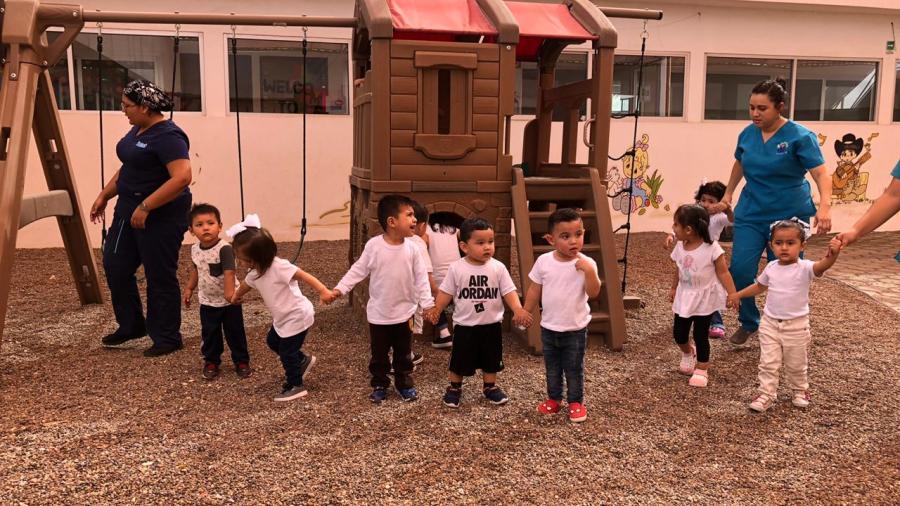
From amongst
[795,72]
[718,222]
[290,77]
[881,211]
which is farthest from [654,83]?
[881,211]

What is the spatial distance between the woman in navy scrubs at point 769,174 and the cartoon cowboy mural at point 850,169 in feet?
24.3

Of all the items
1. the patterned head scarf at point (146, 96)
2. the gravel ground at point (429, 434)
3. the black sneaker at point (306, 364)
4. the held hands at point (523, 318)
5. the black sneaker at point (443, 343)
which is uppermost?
the patterned head scarf at point (146, 96)

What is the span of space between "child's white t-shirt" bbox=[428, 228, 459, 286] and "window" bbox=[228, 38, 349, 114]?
17.3ft

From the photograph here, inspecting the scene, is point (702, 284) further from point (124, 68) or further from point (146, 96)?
point (124, 68)

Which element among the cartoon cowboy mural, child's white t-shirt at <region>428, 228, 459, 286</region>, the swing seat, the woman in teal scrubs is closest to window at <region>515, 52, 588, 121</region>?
the cartoon cowboy mural

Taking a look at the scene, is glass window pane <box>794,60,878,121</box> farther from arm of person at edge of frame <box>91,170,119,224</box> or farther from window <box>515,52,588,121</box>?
arm of person at edge of frame <box>91,170,119,224</box>

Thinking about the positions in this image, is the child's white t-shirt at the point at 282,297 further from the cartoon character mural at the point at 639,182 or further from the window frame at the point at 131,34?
the cartoon character mural at the point at 639,182

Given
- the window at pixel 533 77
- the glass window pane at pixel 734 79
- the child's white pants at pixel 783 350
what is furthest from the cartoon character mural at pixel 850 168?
the child's white pants at pixel 783 350

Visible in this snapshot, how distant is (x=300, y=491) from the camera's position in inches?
102

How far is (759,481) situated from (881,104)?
10219 millimetres

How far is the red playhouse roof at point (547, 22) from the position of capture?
15.9 feet

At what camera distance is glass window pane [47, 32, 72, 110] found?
852 centimetres

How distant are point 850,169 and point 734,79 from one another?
2.40 m

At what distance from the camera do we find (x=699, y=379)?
3863mm
